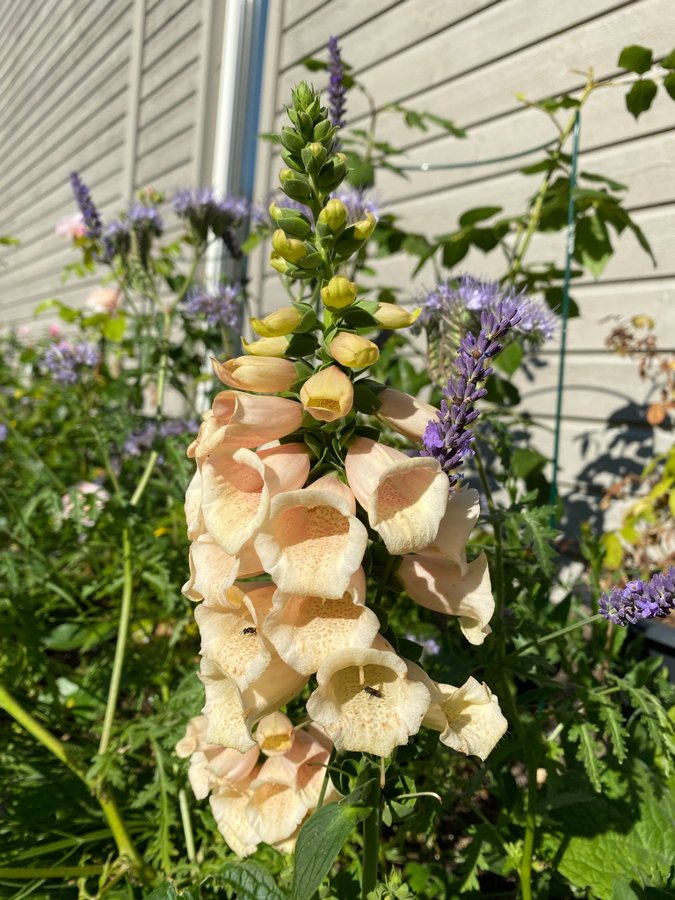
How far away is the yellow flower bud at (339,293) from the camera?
722mm

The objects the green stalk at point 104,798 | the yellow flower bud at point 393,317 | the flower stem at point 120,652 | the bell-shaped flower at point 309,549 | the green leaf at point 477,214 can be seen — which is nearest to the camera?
the bell-shaped flower at point 309,549

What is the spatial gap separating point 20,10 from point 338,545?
1301 cm

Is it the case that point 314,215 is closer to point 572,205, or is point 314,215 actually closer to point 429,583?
point 429,583

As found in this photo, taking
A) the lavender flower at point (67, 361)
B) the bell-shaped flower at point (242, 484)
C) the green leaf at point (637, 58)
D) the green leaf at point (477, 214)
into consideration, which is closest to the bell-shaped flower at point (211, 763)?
the bell-shaped flower at point (242, 484)

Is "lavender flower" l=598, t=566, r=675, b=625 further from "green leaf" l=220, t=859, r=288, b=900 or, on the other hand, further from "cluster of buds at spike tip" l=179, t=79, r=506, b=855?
"green leaf" l=220, t=859, r=288, b=900

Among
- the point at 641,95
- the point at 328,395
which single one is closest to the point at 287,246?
the point at 328,395

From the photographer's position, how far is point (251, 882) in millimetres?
859

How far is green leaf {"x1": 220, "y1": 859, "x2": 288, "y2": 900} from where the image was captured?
2.76 ft

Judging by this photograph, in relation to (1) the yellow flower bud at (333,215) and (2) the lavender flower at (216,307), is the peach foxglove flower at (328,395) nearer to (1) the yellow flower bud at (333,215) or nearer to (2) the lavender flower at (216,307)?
(1) the yellow flower bud at (333,215)

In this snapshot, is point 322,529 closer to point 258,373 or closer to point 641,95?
point 258,373

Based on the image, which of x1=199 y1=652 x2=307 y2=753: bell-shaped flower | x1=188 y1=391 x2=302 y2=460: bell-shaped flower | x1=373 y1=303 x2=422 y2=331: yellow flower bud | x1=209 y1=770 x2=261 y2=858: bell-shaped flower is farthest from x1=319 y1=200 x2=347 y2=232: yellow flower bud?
x1=209 y1=770 x2=261 y2=858: bell-shaped flower

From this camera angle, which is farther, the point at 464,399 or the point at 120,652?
the point at 120,652

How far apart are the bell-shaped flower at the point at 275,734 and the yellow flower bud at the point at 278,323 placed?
53 cm

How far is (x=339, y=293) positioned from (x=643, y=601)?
1.74ft
